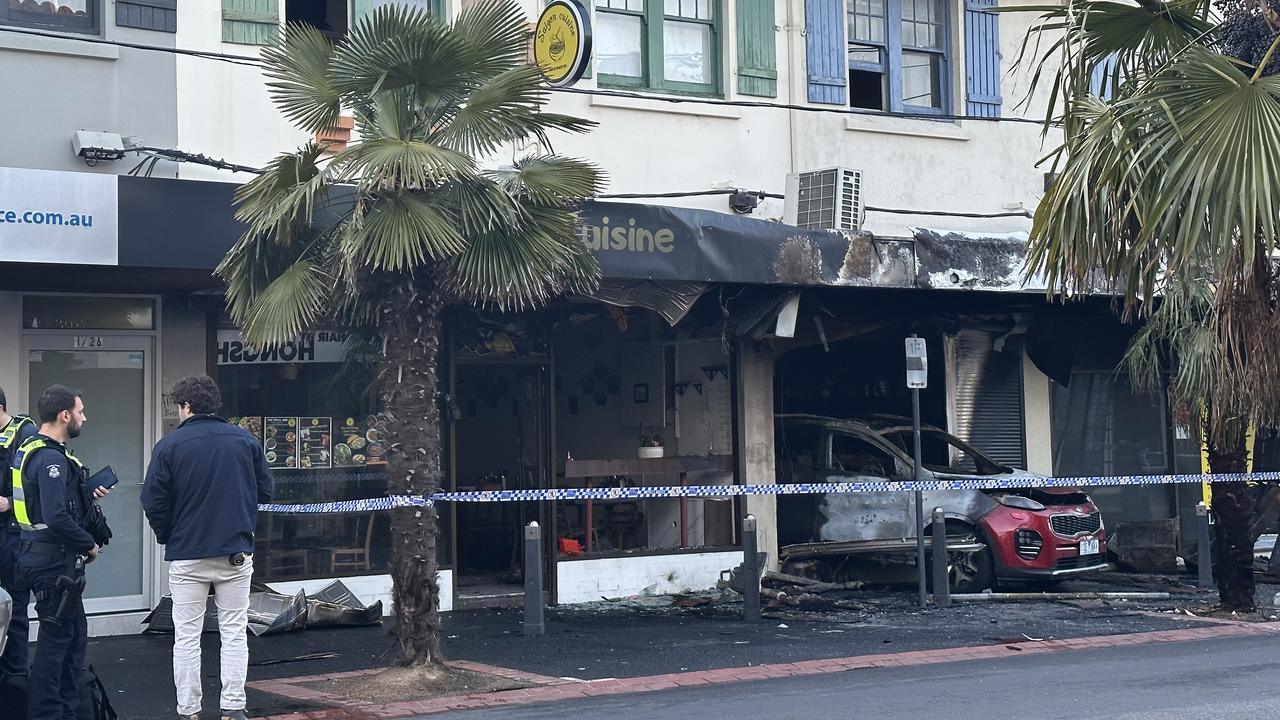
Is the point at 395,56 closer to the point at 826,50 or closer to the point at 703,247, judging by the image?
the point at 703,247

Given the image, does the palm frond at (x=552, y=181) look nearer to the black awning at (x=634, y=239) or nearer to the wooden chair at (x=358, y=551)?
the black awning at (x=634, y=239)

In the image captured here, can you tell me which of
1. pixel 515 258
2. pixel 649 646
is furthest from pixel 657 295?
pixel 515 258

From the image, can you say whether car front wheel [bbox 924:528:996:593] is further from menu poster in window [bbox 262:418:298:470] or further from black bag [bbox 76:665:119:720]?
black bag [bbox 76:665:119:720]

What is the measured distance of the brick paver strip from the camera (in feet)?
30.4

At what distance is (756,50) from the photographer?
1584 cm

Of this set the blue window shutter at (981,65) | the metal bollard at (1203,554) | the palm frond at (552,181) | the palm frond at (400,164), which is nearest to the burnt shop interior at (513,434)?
the palm frond at (552,181)

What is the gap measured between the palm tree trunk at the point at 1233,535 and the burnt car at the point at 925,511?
188 centimetres

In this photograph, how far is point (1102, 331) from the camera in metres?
18.2

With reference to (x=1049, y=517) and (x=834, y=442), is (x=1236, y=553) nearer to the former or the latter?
(x=1049, y=517)

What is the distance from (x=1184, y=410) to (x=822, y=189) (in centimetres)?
412

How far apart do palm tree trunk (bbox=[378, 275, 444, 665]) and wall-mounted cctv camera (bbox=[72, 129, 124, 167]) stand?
3.35 meters

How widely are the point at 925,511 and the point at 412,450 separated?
713cm

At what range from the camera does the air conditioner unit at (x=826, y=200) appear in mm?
15148

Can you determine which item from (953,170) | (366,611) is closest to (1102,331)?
(953,170)
